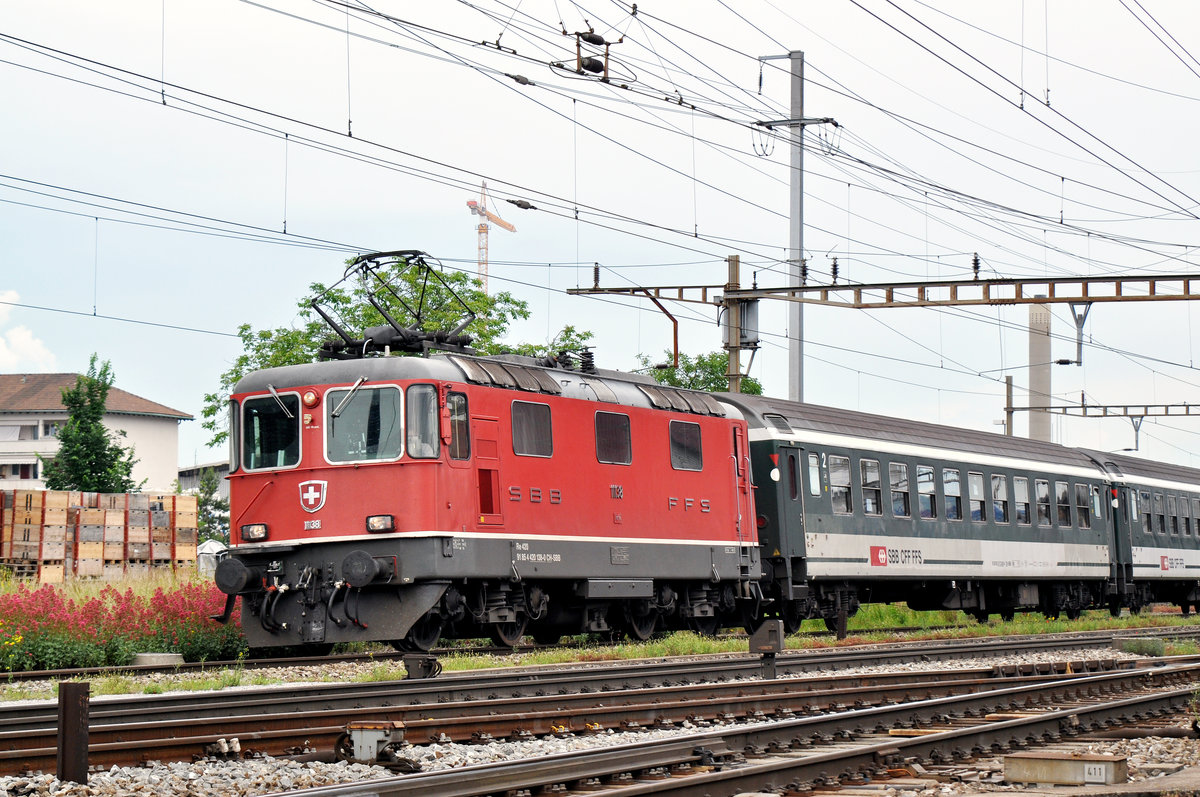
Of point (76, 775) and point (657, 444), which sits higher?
point (657, 444)

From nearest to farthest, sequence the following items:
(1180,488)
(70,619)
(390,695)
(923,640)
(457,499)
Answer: (390,695), (457,499), (70,619), (923,640), (1180,488)

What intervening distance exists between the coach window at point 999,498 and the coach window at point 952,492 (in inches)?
55.8

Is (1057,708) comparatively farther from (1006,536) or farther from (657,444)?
(1006,536)

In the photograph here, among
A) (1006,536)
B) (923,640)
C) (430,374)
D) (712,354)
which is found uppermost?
(712,354)

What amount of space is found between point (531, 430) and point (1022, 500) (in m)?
14.8

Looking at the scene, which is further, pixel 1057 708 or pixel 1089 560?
pixel 1089 560

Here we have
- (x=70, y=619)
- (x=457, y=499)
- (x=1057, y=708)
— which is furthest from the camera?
(x=70, y=619)

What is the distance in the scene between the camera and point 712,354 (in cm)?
5075

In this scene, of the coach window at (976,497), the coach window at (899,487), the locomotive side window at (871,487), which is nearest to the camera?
the locomotive side window at (871,487)

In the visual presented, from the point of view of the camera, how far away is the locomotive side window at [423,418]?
1538cm

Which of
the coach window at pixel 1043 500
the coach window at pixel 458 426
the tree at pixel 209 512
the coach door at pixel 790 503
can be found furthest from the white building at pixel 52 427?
the coach window at pixel 458 426

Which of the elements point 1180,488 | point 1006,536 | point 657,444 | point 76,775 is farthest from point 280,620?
point 1180,488

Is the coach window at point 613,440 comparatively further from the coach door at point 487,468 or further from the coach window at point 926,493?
the coach window at point 926,493

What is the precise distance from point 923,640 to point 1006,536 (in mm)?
4326
